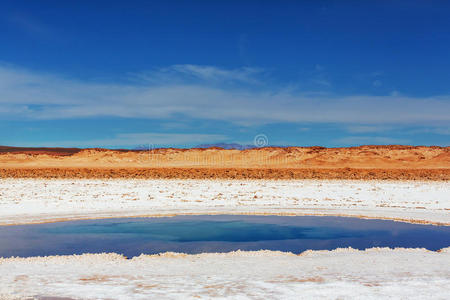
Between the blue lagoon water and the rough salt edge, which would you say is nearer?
the rough salt edge

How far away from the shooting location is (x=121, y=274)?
27.3ft

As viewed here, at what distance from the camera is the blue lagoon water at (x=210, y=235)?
11.0m

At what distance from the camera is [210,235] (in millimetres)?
12758

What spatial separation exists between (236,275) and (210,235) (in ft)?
14.7

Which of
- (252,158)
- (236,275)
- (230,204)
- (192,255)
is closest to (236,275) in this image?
(236,275)

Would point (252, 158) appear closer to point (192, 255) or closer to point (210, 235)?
point (210, 235)

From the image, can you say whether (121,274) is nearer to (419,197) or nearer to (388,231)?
(388,231)

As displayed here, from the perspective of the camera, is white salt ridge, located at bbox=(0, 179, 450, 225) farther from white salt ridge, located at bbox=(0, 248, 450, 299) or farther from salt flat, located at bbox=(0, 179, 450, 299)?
white salt ridge, located at bbox=(0, 248, 450, 299)

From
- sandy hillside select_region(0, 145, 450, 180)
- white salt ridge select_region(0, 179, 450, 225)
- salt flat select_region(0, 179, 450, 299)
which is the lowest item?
salt flat select_region(0, 179, 450, 299)

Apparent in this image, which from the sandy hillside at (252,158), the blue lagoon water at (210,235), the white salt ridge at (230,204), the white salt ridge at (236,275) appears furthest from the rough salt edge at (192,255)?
the sandy hillside at (252,158)

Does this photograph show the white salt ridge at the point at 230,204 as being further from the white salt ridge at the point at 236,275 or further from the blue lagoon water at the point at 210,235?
the white salt ridge at the point at 236,275

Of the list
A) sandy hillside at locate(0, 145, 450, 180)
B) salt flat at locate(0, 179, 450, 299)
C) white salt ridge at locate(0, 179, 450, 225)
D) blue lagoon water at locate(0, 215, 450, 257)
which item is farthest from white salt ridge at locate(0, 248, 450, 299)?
sandy hillside at locate(0, 145, 450, 180)

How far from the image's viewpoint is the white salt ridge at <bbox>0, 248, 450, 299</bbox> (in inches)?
283

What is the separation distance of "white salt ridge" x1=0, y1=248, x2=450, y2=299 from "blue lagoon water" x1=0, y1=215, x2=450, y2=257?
1.02 meters
